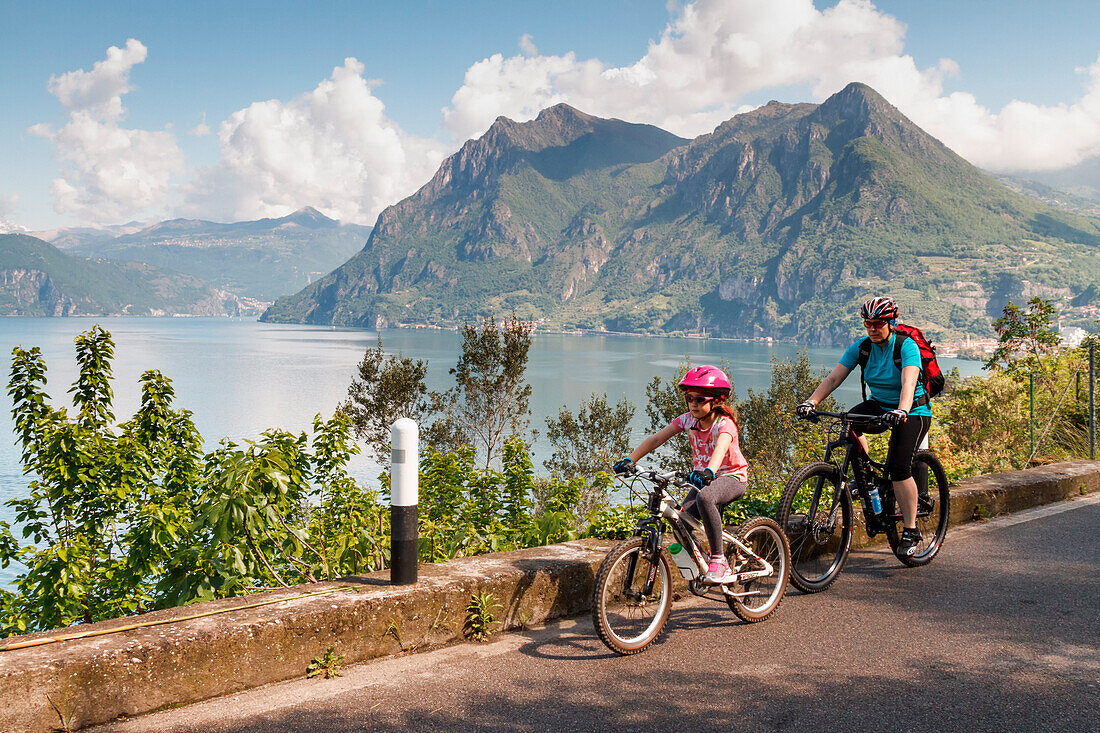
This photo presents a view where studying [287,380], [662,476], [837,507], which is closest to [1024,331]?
[837,507]

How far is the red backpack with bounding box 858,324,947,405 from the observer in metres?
5.64

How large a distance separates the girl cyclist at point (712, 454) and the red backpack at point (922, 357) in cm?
164

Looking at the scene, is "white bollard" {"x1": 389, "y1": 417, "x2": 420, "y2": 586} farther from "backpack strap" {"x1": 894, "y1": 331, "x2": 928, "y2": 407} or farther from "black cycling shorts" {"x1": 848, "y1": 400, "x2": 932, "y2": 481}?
"backpack strap" {"x1": 894, "y1": 331, "x2": 928, "y2": 407}

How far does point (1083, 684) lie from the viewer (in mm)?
3768

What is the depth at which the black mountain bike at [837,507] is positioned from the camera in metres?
5.40

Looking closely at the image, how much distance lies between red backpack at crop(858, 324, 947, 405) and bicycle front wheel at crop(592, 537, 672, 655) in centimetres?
239

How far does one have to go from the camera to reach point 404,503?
4195 millimetres

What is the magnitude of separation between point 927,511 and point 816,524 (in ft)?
4.08

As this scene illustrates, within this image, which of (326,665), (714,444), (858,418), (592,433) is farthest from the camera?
(592,433)

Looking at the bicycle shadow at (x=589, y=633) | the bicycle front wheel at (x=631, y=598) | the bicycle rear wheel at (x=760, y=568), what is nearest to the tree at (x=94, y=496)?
the bicycle shadow at (x=589, y=633)

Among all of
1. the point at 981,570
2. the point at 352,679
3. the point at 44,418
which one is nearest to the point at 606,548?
the point at 352,679

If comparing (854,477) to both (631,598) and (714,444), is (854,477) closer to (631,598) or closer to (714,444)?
(714,444)

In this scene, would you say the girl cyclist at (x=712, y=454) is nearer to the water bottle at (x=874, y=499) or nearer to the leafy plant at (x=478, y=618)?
the leafy plant at (x=478, y=618)

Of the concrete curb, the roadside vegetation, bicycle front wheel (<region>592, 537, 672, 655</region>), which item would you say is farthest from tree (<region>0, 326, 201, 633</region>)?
bicycle front wheel (<region>592, 537, 672, 655</region>)
